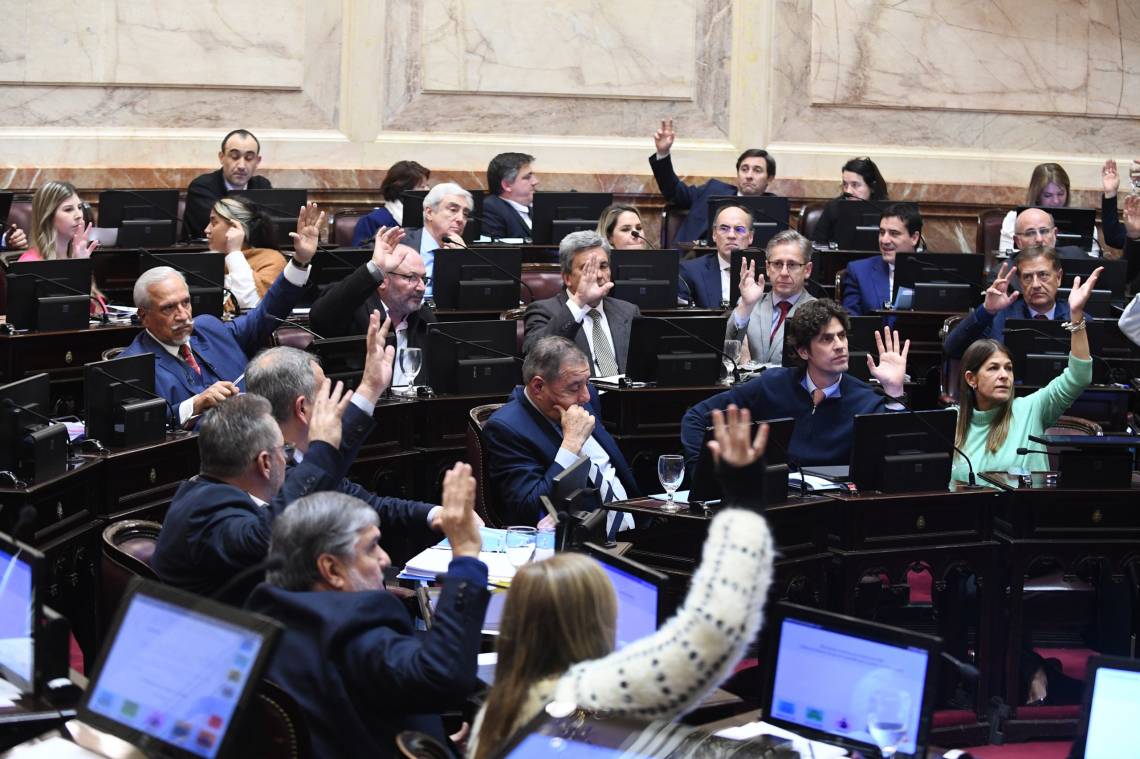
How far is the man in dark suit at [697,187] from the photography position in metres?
9.16

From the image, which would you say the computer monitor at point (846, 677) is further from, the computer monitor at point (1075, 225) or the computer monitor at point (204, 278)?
the computer monitor at point (1075, 225)

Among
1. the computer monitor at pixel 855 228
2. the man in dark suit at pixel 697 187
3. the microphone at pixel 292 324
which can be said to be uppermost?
the man in dark suit at pixel 697 187

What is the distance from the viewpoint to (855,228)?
28.4ft

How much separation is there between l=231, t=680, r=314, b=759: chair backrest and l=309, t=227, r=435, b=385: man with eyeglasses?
131 inches

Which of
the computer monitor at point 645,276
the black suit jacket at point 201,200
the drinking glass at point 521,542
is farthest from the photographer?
the black suit jacket at point 201,200

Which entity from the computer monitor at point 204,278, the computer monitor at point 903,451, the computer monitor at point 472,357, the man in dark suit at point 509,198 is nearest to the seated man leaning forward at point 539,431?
the computer monitor at point 903,451

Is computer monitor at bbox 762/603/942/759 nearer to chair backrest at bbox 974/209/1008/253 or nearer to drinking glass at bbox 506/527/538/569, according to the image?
drinking glass at bbox 506/527/538/569

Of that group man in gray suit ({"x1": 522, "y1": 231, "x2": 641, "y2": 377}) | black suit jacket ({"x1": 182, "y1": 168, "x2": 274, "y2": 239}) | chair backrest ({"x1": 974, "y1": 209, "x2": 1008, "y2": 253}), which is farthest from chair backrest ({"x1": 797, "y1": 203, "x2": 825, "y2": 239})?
black suit jacket ({"x1": 182, "y1": 168, "x2": 274, "y2": 239})

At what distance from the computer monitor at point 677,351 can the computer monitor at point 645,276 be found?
40.3 inches

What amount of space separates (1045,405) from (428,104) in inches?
216

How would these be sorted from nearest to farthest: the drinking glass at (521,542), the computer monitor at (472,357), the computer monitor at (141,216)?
1. the drinking glass at (521,542)
2. the computer monitor at (472,357)
3. the computer monitor at (141,216)

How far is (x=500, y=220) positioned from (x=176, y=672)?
633 centimetres

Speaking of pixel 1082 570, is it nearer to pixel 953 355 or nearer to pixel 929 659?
pixel 953 355

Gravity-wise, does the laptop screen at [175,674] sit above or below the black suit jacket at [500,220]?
below
